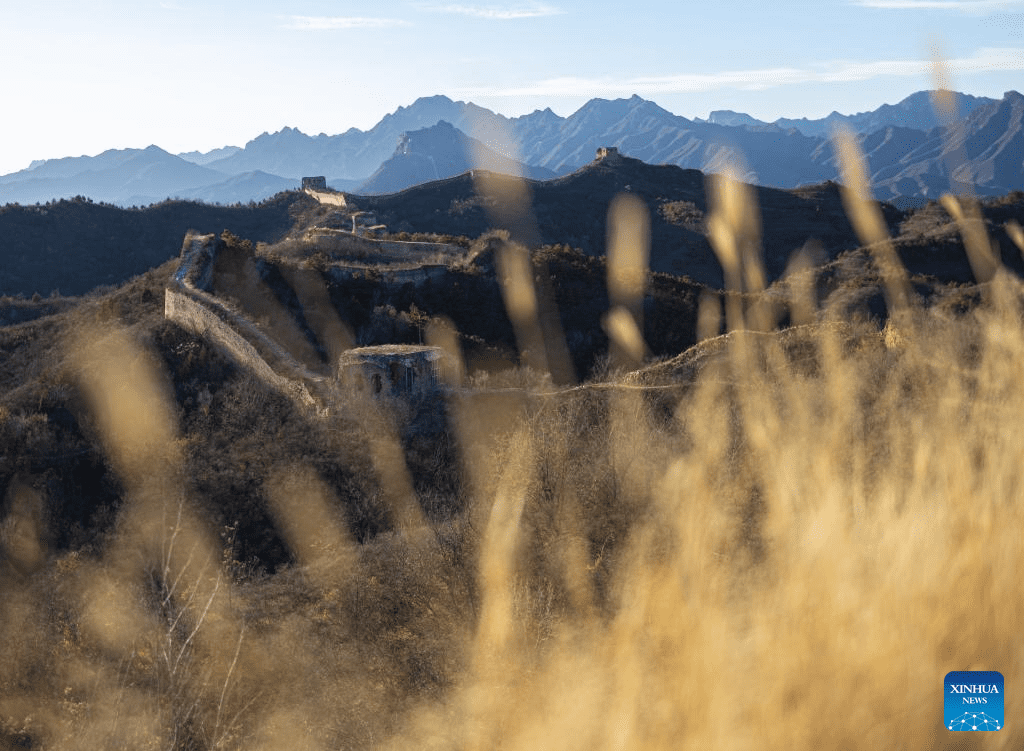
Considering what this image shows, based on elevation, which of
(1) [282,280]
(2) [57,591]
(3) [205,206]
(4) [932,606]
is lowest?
(2) [57,591]

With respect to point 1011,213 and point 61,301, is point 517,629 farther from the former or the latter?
point 1011,213

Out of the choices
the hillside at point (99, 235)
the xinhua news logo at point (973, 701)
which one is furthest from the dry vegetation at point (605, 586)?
the hillside at point (99, 235)

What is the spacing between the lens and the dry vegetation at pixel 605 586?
365 centimetres

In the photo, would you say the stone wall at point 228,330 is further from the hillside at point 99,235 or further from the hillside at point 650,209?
the hillside at point 650,209

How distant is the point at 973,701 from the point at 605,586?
167 inches

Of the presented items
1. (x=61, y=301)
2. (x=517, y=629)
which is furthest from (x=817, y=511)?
(x=61, y=301)

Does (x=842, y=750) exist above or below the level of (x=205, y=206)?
below

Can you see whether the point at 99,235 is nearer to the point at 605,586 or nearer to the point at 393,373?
the point at 393,373

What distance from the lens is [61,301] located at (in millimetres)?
47812

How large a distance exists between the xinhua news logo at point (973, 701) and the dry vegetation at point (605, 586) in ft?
0.20

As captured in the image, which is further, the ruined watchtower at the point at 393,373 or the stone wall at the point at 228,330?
the stone wall at the point at 228,330

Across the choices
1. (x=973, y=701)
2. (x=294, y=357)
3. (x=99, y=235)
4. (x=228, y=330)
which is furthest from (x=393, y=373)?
(x=99, y=235)

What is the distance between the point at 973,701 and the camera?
127 inches

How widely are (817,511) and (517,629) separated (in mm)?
3117
